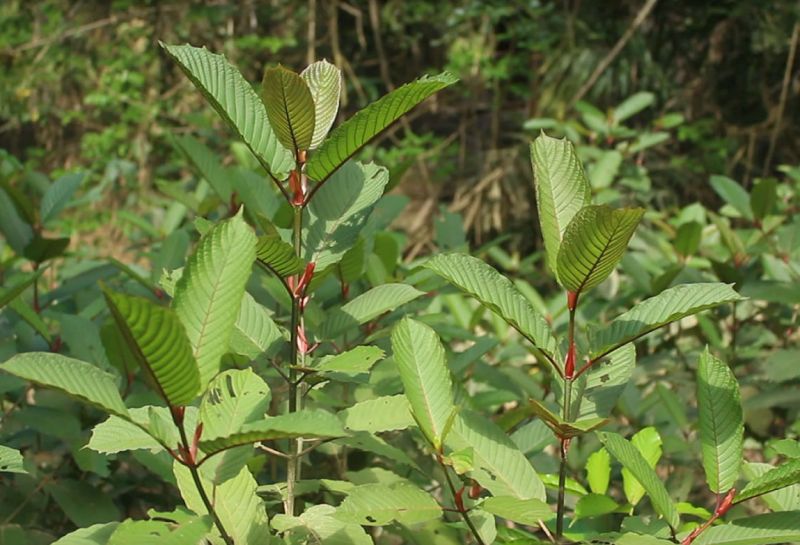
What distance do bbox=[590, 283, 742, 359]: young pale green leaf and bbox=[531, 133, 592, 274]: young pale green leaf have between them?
79 mm

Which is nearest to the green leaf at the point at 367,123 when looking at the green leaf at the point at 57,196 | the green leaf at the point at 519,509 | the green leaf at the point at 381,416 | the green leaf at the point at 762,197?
the green leaf at the point at 381,416

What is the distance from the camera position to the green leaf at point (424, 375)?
76 cm

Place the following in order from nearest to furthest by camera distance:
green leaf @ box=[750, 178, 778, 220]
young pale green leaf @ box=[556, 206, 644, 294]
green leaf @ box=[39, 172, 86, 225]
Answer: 1. young pale green leaf @ box=[556, 206, 644, 294]
2. green leaf @ box=[39, 172, 86, 225]
3. green leaf @ box=[750, 178, 778, 220]

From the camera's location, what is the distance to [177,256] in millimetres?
1604

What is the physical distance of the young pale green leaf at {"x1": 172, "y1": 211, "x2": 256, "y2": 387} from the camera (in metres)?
0.66

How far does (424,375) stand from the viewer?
0.78 meters

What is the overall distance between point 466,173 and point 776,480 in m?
5.97

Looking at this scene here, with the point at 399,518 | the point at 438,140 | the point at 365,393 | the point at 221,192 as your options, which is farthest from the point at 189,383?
the point at 438,140

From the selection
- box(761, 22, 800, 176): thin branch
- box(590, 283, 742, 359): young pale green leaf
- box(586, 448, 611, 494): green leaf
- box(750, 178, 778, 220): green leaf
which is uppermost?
box(590, 283, 742, 359): young pale green leaf

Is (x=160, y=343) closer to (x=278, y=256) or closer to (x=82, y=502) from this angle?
(x=278, y=256)

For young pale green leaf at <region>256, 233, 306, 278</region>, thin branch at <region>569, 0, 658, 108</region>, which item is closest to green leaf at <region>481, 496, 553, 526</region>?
young pale green leaf at <region>256, 233, 306, 278</region>

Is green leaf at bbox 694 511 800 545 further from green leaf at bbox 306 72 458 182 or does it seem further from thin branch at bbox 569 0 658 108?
thin branch at bbox 569 0 658 108

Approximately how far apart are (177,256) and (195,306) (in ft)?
3.19

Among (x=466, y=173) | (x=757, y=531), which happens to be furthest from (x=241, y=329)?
(x=466, y=173)
